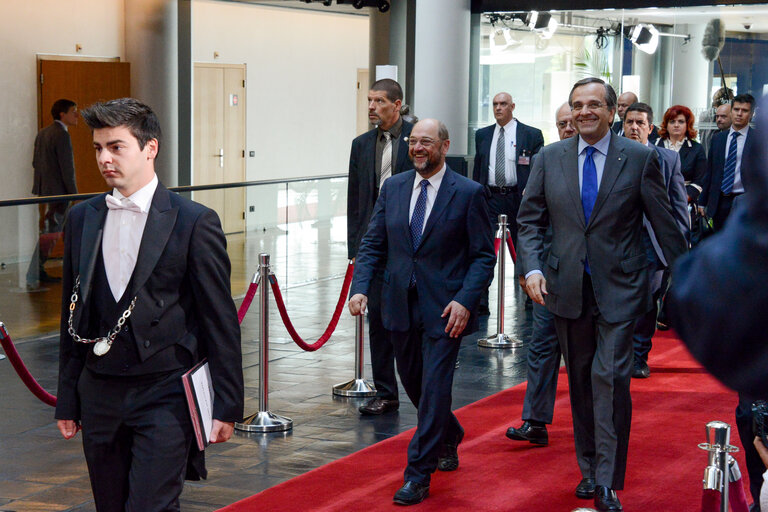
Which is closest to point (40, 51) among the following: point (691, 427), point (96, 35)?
point (96, 35)

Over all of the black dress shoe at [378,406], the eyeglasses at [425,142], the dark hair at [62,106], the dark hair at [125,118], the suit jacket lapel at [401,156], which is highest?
the dark hair at [62,106]

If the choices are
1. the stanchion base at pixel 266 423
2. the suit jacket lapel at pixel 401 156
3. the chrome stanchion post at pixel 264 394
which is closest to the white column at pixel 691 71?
the suit jacket lapel at pixel 401 156

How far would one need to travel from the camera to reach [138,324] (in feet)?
10.6

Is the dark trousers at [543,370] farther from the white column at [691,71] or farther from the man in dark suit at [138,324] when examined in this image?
the white column at [691,71]

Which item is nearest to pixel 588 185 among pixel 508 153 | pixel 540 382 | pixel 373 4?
pixel 540 382

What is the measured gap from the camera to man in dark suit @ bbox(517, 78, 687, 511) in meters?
4.88

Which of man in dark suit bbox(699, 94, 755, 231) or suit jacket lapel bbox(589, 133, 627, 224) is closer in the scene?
suit jacket lapel bbox(589, 133, 627, 224)

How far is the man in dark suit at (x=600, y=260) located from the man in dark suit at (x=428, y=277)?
329mm

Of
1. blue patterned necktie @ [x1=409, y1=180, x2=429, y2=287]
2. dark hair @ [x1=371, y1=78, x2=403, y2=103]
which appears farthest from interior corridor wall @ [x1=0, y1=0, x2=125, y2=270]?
blue patterned necktie @ [x1=409, y1=180, x2=429, y2=287]

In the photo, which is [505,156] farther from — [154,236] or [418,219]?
[154,236]

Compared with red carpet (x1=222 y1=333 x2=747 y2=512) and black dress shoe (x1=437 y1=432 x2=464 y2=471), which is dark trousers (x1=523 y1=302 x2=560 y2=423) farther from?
black dress shoe (x1=437 y1=432 x2=464 y2=471)

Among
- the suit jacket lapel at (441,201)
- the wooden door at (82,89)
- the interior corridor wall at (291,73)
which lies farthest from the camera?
the interior corridor wall at (291,73)

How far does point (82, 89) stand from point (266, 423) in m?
9.13

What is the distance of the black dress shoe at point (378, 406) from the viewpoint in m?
6.80
